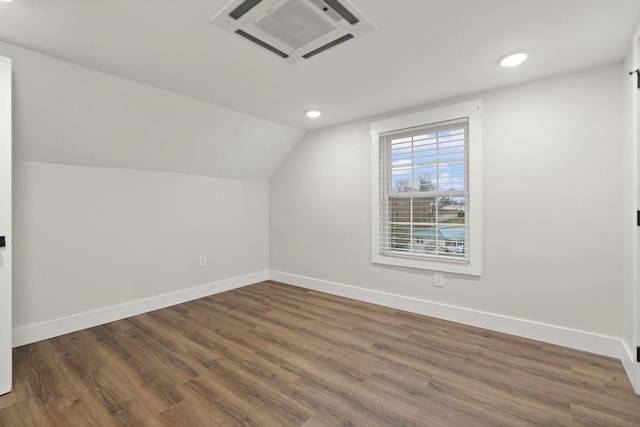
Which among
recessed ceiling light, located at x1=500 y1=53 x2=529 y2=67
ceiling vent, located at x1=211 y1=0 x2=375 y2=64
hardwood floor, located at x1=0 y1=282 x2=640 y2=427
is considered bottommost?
hardwood floor, located at x1=0 y1=282 x2=640 y2=427

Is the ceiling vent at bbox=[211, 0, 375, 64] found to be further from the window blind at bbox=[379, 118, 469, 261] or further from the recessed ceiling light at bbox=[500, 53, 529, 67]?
the window blind at bbox=[379, 118, 469, 261]

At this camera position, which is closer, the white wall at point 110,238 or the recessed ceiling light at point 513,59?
the recessed ceiling light at point 513,59

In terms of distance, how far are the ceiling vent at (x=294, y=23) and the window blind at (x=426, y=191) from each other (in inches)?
63.1

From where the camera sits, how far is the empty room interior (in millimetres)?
1710

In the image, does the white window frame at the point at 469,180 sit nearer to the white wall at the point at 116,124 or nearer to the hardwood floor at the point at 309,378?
the hardwood floor at the point at 309,378

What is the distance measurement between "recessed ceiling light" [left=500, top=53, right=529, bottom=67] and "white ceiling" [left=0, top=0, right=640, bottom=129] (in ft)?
0.20

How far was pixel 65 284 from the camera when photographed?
273 cm

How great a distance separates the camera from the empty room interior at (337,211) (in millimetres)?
1710

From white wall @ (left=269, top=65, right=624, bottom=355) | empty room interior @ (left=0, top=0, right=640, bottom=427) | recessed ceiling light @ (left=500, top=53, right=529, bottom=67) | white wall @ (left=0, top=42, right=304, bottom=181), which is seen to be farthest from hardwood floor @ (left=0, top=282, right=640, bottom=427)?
recessed ceiling light @ (left=500, top=53, right=529, bottom=67)

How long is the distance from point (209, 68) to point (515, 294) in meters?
3.16

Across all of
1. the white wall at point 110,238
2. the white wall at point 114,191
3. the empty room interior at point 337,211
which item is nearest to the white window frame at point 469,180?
the empty room interior at point 337,211

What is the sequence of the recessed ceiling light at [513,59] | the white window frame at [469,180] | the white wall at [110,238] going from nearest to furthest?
1. the recessed ceiling light at [513,59]
2. the white wall at [110,238]
3. the white window frame at [469,180]

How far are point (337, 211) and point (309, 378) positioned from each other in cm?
219

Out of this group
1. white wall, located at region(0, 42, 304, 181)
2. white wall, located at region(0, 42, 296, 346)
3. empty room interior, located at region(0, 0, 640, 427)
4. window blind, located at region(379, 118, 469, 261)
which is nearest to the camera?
empty room interior, located at region(0, 0, 640, 427)
